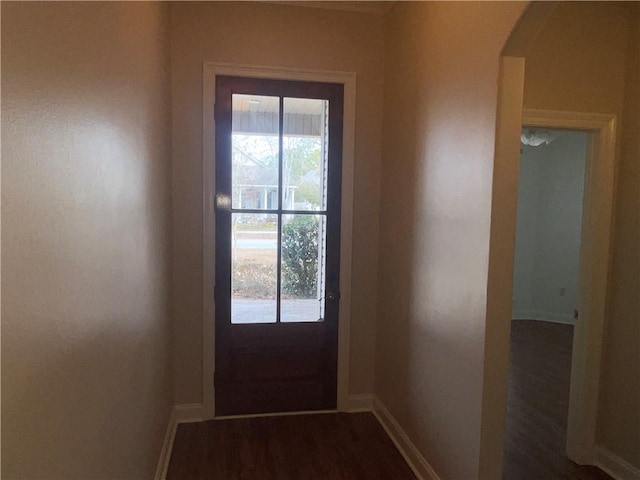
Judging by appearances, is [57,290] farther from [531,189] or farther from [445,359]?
[531,189]

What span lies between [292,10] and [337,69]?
0.47 metres

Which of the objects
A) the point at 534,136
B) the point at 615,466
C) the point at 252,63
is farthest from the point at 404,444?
the point at 534,136

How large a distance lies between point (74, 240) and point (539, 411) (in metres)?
3.42

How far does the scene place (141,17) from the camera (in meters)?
1.90

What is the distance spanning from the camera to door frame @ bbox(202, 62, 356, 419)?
3.02m

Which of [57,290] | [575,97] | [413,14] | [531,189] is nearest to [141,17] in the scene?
[57,290]

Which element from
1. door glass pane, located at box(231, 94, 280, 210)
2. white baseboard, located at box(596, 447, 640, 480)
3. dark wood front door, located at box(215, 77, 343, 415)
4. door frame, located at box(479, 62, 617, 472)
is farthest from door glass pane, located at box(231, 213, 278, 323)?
white baseboard, located at box(596, 447, 640, 480)

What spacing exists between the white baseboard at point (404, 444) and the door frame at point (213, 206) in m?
0.26

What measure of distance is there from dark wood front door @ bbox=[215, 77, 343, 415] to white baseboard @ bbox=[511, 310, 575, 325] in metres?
3.99

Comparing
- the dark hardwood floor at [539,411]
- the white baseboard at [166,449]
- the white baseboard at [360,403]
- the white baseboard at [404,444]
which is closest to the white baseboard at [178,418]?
the white baseboard at [166,449]

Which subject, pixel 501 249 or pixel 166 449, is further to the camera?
pixel 166 449

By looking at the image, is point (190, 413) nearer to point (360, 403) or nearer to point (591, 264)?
point (360, 403)

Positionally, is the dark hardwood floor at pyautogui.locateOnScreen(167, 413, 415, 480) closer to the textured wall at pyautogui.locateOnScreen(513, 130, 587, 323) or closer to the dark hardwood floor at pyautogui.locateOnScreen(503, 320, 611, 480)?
the dark hardwood floor at pyautogui.locateOnScreen(503, 320, 611, 480)

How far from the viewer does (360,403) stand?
134 inches
